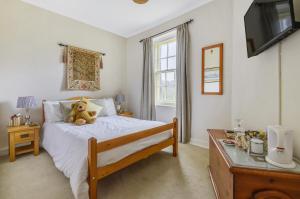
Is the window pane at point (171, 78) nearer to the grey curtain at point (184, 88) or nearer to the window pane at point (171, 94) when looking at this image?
the window pane at point (171, 94)

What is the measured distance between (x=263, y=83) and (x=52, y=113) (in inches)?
128

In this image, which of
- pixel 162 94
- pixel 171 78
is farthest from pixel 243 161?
pixel 162 94

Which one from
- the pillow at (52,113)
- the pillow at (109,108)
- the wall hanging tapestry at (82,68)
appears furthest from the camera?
the pillow at (109,108)

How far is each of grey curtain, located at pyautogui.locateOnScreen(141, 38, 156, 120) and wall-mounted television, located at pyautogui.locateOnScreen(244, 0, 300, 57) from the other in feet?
7.50

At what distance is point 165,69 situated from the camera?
12.0 feet

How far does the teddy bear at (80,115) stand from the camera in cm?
252

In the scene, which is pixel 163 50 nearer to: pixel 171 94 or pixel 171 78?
pixel 171 78

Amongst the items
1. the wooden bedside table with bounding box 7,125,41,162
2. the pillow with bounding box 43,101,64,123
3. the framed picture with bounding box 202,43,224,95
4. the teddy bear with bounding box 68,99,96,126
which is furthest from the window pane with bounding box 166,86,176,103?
the wooden bedside table with bounding box 7,125,41,162

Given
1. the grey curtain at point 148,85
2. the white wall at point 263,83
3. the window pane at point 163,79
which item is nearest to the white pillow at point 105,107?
the grey curtain at point 148,85

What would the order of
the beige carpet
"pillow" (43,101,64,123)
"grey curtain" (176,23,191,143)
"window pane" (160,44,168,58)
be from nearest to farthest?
the beige carpet < "pillow" (43,101,64,123) < "grey curtain" (176,23,191,143) < "window pane" (160,44,168,58)

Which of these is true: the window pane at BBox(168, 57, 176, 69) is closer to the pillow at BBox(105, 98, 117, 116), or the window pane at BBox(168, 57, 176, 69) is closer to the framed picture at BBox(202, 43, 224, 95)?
the framed picture at BBox(202, 43, 224, 95)

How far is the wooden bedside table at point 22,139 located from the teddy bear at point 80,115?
1.89ft

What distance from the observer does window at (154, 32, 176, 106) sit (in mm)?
3523

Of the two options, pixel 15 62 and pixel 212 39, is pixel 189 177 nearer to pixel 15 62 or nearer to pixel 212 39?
pixel 212 39
